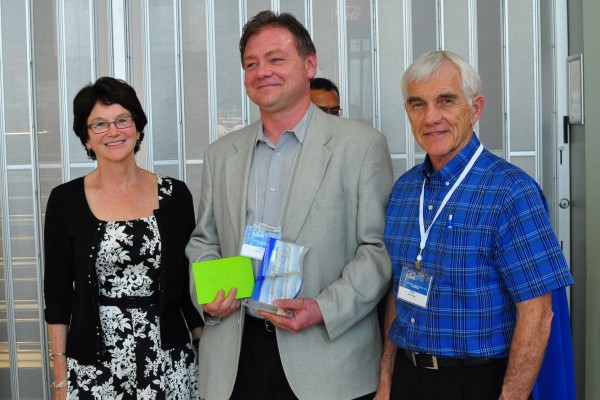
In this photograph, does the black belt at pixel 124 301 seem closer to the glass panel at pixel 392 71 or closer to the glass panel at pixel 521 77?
the glass panel at pixel 392 71

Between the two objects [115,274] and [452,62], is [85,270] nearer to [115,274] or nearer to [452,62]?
[115,274]

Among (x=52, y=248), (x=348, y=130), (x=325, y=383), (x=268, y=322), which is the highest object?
(x=348, y=130)

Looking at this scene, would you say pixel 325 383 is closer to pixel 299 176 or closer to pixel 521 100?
pixel 299 176

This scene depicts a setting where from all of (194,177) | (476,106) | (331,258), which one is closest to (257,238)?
(331,258)

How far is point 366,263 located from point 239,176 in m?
0.55

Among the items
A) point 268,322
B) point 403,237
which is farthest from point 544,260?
point 268,322

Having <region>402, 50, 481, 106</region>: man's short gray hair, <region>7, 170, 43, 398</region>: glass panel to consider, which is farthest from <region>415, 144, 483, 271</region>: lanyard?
<region>7, 170, 43, 398</region>: glass panel

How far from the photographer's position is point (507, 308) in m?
2.03

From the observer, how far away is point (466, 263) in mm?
2002

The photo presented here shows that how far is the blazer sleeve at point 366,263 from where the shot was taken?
2.27 m

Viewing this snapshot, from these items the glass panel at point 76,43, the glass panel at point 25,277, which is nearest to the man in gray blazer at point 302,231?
the glass panel at point 76,43

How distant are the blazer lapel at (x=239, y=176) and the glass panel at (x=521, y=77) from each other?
1.56m

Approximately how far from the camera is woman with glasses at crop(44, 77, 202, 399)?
103 inches

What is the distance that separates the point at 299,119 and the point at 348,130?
0.18 meters
